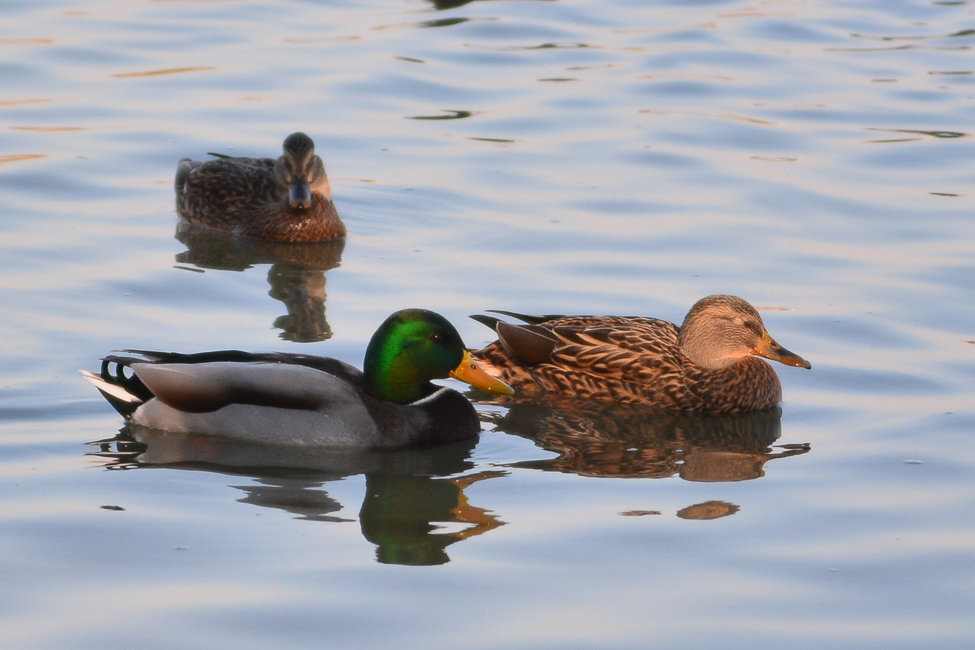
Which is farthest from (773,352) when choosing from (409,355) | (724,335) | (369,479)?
(369,479)

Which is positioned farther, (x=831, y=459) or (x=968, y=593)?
(x=831, y=459)

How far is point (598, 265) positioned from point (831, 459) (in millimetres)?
3112

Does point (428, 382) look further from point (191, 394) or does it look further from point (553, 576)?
point (553, 576)

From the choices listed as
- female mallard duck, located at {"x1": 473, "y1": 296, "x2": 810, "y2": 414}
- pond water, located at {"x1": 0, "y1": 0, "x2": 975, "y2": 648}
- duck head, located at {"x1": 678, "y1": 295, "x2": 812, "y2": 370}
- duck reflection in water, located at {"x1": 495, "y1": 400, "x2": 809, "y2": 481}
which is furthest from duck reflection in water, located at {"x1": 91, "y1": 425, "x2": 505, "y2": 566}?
duck head, located at {"x1": 678, "y1": 295, "x2": 812, "y2": 370}

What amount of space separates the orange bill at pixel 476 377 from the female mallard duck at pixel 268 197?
3.66m

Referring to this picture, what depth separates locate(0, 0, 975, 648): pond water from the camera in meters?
5.88

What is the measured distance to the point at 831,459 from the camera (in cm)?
747

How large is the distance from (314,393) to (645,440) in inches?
62.1

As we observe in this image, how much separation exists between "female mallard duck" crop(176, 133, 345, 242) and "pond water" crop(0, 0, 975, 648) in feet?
0.68

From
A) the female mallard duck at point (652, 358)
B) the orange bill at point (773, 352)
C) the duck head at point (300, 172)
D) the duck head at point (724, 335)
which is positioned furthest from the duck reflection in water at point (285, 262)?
the orange bill at point (773, 352)

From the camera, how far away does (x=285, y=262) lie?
1095 centimetres

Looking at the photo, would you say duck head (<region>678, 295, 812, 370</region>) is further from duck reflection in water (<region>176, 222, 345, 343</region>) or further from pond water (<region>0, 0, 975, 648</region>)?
duck reflection in water (<region>176, 222, 345, 343</region>)

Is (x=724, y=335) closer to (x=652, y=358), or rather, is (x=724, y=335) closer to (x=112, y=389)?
(x=652, y=358)

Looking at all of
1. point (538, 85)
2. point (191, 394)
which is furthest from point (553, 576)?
point (538, 85)
